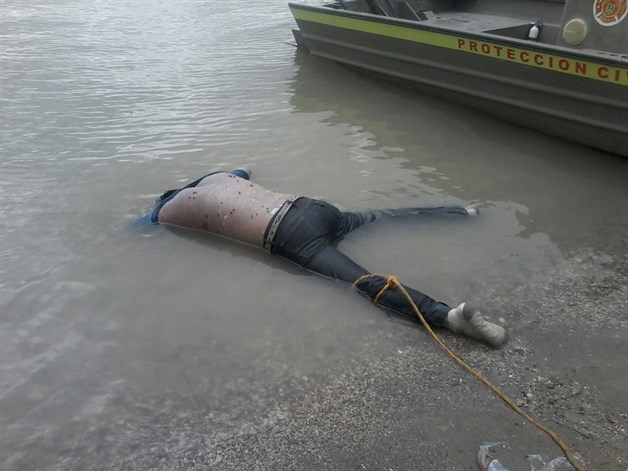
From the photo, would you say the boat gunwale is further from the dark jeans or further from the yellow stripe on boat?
the dark jeans

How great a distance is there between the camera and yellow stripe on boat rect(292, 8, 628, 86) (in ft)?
18.2

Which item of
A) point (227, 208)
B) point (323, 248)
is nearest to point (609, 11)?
point (323, 248)

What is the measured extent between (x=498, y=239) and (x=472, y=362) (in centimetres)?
165

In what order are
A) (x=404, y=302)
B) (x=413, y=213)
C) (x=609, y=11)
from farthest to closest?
(x=609, y=11), (x=413, y=213), (x=404, y=302)

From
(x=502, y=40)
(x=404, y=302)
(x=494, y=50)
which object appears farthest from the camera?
(x=494, y=50)

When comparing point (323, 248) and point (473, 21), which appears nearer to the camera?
point (323, 248)

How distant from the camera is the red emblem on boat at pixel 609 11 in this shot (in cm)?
576

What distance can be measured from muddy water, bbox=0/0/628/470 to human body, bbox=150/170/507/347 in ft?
0.46

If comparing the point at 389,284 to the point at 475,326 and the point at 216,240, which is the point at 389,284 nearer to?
the point at 475,326

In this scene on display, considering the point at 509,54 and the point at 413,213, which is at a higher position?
the point at 509,54

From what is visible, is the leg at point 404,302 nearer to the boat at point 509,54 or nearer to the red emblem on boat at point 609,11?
the boat at point 509,54

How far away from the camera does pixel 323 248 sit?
4.37 m

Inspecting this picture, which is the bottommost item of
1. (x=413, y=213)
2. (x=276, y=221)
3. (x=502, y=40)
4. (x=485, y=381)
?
(x=485, y=381)

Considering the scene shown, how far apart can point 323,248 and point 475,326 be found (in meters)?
1.37
